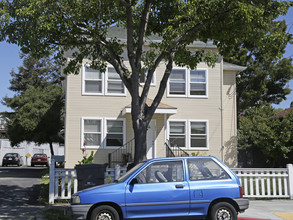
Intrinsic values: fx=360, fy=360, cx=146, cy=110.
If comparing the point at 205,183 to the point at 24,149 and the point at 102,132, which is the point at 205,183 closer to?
the point at 102,132

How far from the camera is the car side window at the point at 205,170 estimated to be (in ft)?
25.5

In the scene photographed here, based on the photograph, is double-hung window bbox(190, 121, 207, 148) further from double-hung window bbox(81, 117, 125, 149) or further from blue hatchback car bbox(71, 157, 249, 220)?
blue hatchback car bbox(71, 157, 249, 220)

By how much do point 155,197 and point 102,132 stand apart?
10.5m

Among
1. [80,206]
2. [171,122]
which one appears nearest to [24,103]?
[171,122]

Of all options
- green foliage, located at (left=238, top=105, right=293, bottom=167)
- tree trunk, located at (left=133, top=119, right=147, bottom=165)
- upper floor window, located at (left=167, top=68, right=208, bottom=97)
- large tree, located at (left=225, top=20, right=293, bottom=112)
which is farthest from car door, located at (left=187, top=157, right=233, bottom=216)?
large tree, located at (left=225, top=20, right=293, bottom=112)

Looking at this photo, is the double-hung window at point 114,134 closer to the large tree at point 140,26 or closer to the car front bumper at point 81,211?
the large tree at point 140,26

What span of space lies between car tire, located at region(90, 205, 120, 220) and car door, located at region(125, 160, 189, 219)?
275mm

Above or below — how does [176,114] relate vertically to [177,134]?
above

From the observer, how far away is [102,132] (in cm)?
1762

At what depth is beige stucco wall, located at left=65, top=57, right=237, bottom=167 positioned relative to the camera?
57.2ft

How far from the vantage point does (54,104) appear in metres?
27.1

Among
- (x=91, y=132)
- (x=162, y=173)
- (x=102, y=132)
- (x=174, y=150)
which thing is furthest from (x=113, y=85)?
(x=162, y=173)

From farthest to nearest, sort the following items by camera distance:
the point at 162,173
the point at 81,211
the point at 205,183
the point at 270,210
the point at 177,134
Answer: the point at 177,134, the point at 270,210, the point at 162,173, the point at 205,183, the point at 81,211

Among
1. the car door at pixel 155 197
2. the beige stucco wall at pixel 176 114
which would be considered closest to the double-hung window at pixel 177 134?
the beige stucco wall at pixel 176 114
